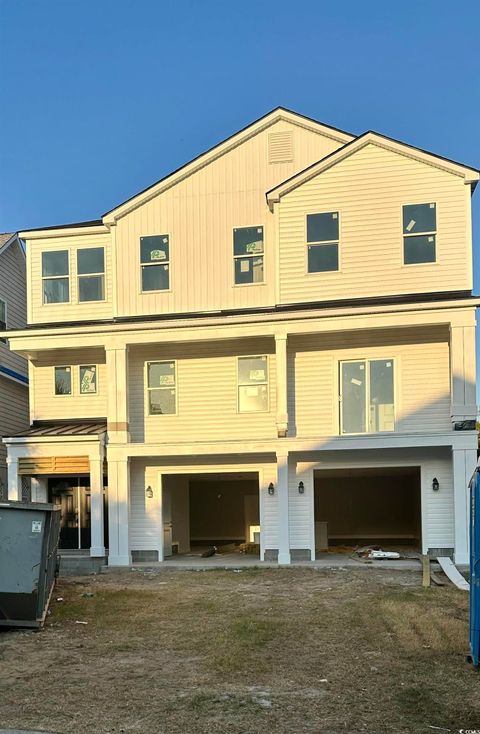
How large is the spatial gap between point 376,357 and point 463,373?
2.11 metres

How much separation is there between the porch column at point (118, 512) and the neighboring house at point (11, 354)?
5243mm

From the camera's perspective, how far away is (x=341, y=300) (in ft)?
52.1

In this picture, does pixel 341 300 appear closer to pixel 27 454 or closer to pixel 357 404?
pixel 357 404

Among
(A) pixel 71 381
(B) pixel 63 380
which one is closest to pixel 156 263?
(A) pixel 71 381

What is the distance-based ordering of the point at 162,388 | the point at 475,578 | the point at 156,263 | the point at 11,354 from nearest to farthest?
the point at 475,578 < the point at 156,263 < the point at 162,388 < the point at 11,354

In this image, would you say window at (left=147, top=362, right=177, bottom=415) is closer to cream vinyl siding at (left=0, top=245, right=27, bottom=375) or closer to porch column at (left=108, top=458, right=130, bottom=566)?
porch column at (left=108, top=458, right=130, bottom=566)

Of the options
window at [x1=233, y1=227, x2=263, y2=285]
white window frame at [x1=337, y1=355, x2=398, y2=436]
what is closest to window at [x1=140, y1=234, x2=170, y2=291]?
window at [x1=233, y1=227, x2=263, y2=285]

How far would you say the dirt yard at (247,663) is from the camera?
18.7ft

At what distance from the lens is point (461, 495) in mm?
15141

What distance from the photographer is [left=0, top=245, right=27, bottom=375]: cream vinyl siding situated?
70.8 ft

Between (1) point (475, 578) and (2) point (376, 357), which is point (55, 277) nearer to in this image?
(2) point (376, 357)

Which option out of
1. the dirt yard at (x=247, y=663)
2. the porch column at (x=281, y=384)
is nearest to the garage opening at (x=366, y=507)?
the porch column at (x=281, y=384)

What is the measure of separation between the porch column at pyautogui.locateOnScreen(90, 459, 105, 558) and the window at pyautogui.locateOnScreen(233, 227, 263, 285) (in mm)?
5554

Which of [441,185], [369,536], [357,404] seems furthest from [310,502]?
[441,185]
